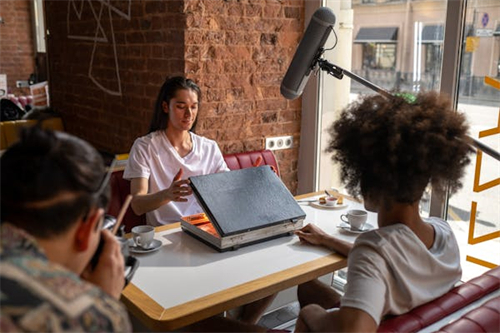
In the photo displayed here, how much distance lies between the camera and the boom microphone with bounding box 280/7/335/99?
1.73 meters

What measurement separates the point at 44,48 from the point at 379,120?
3829mm

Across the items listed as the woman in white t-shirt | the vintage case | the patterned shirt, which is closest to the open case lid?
A: the vintage case

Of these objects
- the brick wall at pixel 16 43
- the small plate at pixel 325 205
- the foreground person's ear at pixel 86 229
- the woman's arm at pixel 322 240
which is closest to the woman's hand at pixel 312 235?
the woman's arm at pixel 322 240

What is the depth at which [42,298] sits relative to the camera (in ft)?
2.02

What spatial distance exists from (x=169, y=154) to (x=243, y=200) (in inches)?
24.2

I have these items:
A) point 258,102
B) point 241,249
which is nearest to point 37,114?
point 258,102

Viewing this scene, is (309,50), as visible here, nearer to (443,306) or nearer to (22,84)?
(443,306)

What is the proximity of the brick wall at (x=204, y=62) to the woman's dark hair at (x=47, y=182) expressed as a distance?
1.95 m

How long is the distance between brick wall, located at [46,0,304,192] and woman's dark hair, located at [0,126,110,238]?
1.95m

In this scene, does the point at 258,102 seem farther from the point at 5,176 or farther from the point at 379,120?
the point at 5,176

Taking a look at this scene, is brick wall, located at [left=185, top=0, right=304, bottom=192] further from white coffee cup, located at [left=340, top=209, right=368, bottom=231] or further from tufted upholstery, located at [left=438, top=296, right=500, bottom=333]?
tufted upholstery, located at [left=438, top=296, right=500, bottom=333]

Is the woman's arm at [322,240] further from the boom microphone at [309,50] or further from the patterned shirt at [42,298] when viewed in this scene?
the patterned shirt at [42,298]

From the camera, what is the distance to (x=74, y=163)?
78 cm

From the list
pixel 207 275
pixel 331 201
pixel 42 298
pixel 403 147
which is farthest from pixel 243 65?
pixel 42 298
